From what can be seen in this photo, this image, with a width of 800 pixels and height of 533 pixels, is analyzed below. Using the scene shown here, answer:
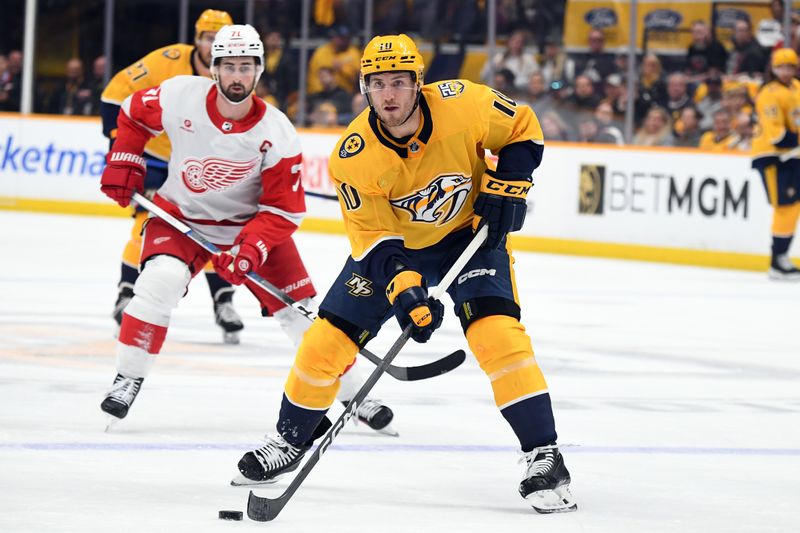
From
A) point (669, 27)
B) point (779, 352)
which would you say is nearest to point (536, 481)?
point (779, 352)

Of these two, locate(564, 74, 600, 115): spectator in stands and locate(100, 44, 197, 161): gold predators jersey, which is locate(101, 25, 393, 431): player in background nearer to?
locate(100, 44, 197, 161): gold predators jersey

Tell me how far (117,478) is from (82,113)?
9.69 metres

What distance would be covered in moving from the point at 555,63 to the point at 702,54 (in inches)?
44.5


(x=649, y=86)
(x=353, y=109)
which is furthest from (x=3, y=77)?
(x=649, y=86)

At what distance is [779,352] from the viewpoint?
632 centimetres

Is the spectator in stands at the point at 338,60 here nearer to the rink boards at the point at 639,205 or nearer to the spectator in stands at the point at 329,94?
the spectator in stands at the point at 329,94

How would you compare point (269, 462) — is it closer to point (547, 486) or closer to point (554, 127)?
point (547, 486)

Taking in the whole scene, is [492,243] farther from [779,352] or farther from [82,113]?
[82,113]

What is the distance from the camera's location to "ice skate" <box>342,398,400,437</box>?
4.27 m

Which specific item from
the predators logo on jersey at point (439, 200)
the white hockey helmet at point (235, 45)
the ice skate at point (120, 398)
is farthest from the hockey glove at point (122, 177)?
the predators logo on jersey at point (439, 200)

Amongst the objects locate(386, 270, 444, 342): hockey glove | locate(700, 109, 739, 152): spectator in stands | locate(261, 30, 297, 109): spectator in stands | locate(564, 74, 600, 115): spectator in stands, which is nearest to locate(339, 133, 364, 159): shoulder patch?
locate(386, 270, 444, 342): hockey glove

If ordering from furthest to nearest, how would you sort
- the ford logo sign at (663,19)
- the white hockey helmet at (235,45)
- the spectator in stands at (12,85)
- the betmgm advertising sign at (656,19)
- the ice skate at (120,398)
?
the spectator in stands at (12,85)
the ford logo sign at (663,19)
the betmgm advertising sign at (656,19)
the white hockey helmet at (235,45)
the ice skate at (120,398)

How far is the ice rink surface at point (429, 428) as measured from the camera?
3311 millimetres

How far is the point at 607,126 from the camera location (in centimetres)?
1078
